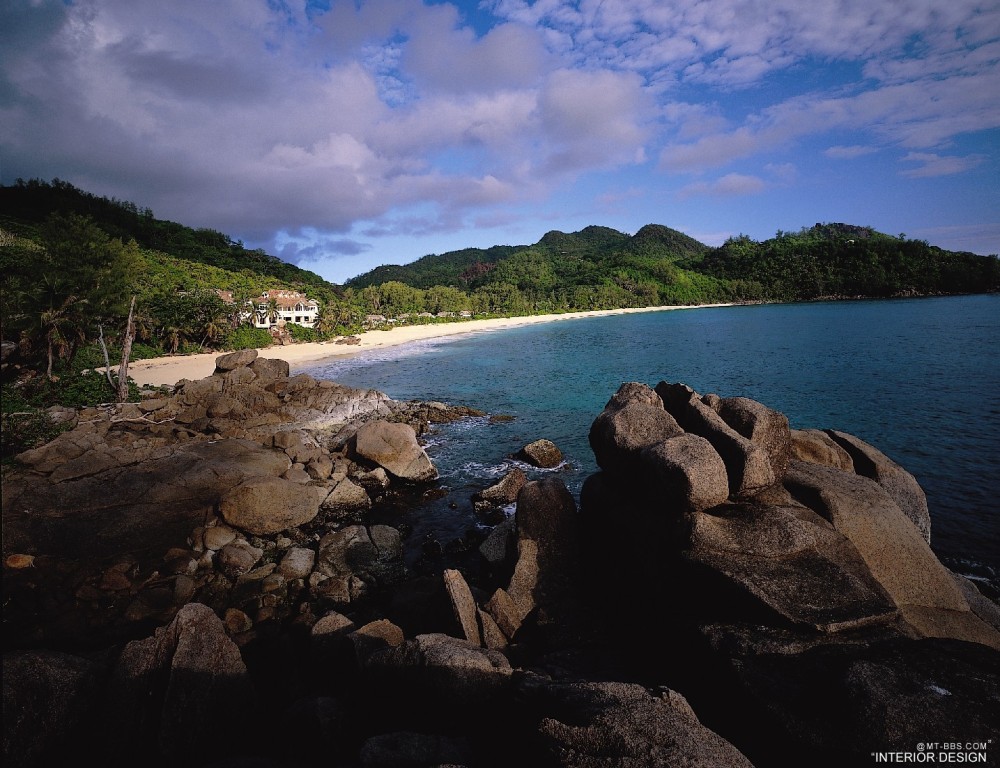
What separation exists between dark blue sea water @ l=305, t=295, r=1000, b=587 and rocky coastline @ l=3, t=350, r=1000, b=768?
A: 5753 mm

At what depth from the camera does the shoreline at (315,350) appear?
1764 inches

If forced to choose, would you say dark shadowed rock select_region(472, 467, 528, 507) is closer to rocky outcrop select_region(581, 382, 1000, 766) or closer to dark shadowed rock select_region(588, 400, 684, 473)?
rocky outcrop select_region(581, 382, 1000, 766)

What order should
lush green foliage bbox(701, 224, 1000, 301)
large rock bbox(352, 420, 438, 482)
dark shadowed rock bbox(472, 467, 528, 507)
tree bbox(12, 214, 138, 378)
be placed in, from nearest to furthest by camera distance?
dark shadowed rock bbox(472, 467, 528, 507), large rock bbox(352, 420, 438, 482), tree bbox(12, 214, 138, 378), lush green foliage bbox(701, 224, 1000, 301)

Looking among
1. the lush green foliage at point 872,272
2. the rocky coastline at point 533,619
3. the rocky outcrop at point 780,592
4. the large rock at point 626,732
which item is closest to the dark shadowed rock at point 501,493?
the rocky coastline at point 533,619

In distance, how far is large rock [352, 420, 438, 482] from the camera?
793 inches

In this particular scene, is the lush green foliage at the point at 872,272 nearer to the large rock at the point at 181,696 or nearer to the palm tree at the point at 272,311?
the palm tree at the point at 272,311

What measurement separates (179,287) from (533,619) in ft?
262

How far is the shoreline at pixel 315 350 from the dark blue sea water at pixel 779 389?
21.5 feet

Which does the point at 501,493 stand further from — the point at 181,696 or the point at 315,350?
the point at 315,350

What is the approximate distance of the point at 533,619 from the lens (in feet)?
31.6

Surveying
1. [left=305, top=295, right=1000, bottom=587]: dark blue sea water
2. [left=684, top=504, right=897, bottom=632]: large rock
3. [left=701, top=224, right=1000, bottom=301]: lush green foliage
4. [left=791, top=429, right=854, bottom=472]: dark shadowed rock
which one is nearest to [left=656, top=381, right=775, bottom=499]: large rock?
[left=684, top=504, right=897, bottom=632]: large rock

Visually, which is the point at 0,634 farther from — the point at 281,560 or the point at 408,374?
the point at 408,374

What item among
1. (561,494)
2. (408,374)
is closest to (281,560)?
(561,494)

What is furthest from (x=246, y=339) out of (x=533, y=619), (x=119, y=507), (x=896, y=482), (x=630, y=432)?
(x=896, y=482)
